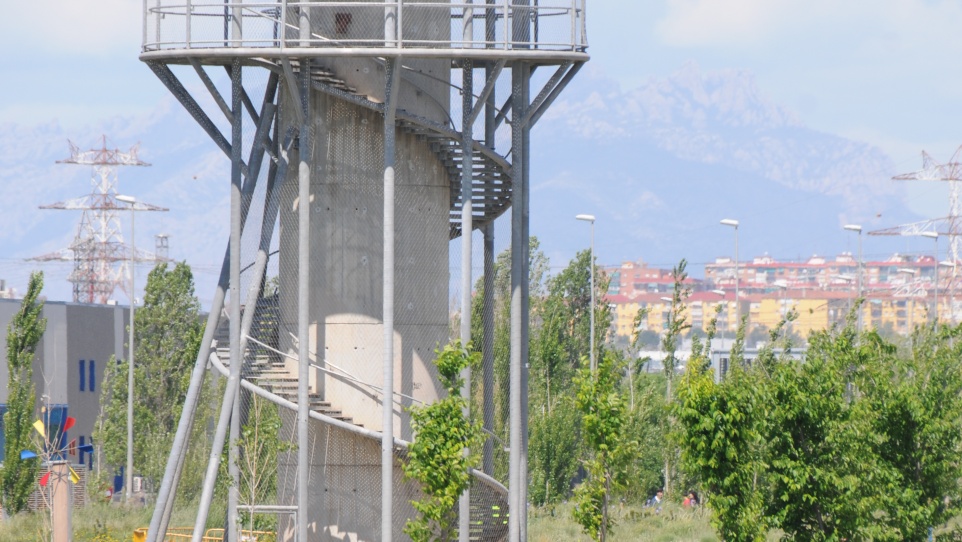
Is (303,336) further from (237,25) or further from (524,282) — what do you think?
(237,25)

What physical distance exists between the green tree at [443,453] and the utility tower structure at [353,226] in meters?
0.55

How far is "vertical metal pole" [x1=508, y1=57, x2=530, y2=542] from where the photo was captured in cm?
2619

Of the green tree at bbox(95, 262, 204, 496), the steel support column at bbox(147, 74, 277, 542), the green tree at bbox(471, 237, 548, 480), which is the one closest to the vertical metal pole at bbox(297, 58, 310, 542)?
the steel support column at bbox(147, 74, 277, 542)

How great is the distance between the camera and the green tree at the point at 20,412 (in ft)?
138

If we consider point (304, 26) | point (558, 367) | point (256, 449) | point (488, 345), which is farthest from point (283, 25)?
point (558, 367)

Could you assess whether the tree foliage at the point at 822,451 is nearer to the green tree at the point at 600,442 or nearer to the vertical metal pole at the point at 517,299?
the green tree at the point at 600,442

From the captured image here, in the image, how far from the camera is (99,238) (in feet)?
605

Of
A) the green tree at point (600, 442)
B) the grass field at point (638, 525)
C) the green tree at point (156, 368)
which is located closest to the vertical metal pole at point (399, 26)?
the green tree at point (600, 442)

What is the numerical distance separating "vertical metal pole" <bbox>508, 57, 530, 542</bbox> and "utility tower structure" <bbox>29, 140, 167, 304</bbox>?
124 meters

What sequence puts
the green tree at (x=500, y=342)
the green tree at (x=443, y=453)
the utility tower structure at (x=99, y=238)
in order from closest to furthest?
the green tree at (x=443, y=453), the green tree at (x=500, y=342), the utility tower structure at (x=99, y=238)

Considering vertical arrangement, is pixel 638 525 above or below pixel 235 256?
below

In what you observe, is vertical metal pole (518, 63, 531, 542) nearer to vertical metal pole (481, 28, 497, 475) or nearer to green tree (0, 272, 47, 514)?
vertical metal pole (481, 28, 497, 475)

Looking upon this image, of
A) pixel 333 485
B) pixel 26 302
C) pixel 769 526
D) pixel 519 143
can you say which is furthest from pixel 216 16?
pixel 26 302

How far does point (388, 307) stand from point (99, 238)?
6474 inches
